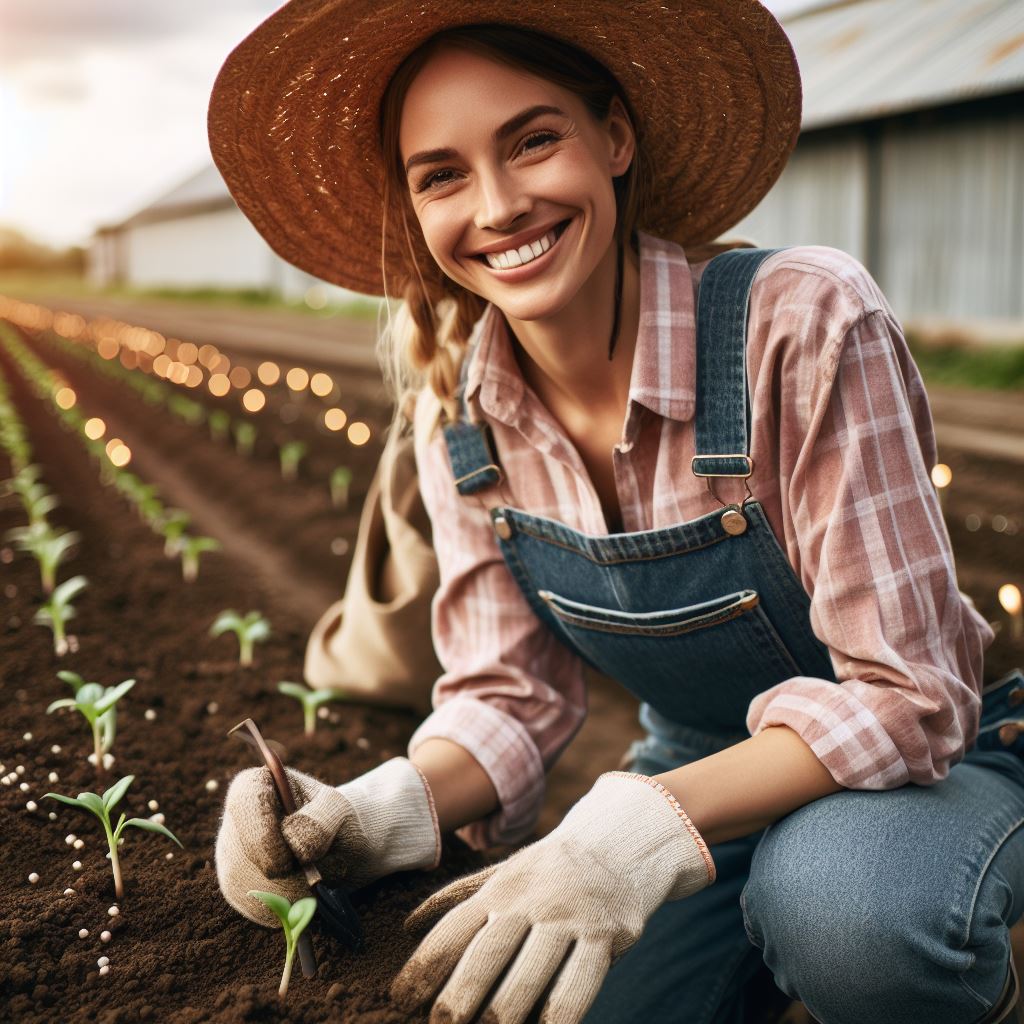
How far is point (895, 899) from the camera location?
145 centimetres

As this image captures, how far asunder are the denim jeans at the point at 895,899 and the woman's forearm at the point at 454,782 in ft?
1.62

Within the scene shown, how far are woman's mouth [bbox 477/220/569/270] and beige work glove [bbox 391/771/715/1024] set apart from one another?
2.74 ft

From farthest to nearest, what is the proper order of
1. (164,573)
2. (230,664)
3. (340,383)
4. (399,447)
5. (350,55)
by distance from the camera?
1. (340,383)
2. (164,573)
3. (230,664)
4. (399,447)
5. (350,55)

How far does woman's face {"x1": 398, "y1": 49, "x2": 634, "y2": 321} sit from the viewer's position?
5.41 ft

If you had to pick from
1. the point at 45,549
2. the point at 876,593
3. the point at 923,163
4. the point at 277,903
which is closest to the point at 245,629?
the point at 45,549

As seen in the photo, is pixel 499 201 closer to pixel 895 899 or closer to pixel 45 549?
pixel 895 899

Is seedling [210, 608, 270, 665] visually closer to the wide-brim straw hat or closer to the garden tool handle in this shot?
the wide-brim straw hat

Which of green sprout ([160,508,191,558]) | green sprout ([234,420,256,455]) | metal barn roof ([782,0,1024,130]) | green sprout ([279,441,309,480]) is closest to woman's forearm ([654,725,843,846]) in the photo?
green sprout ([160,508,191,558])

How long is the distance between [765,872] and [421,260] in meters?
1.24

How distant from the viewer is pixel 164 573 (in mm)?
3736

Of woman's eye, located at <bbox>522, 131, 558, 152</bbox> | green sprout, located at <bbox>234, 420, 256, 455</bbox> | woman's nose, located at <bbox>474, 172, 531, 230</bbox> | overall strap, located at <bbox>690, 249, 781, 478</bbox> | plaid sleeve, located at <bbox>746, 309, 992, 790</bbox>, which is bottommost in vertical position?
green sprout, located at <bbox>234, 420, 256, 455</bbox>

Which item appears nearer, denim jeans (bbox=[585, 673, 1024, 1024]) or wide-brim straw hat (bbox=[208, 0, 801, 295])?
denim jeans (bbox=[585, 673, 1024, 1024])

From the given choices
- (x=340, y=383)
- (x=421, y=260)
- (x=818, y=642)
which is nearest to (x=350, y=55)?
(x=421, y=260)

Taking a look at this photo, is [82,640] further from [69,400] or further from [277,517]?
[69,400]
